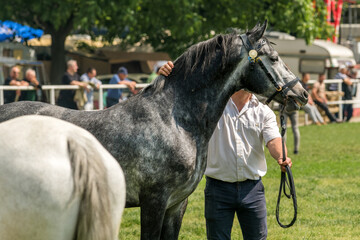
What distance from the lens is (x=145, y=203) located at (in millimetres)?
4688

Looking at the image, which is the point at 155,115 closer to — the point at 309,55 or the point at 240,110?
the point at 240,110

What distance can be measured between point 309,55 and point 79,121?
2562 centimetres

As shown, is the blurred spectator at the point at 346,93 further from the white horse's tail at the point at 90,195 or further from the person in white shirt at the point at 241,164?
the white horse's tail at the point at 90,195

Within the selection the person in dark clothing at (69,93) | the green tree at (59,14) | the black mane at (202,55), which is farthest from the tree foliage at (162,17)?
the black mane at (202,55)

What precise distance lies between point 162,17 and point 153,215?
16.5 meters

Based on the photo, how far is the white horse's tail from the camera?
259 cm

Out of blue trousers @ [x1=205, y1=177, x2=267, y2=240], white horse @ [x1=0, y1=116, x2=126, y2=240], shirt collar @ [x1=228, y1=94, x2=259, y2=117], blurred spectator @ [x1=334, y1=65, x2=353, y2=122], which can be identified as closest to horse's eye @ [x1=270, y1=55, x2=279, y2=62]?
shirt collar @ [x1=228, y1=94, x2=259, y2=117]

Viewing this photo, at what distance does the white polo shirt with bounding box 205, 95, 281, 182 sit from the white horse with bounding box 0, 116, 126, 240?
105 inches

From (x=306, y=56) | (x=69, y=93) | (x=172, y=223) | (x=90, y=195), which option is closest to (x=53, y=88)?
(x=69, y=93)

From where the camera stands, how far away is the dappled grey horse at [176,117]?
467 cm

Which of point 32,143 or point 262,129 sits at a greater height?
point 32,143

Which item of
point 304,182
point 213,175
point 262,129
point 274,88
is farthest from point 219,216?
point 304,182

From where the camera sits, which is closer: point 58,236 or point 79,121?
point 58,236

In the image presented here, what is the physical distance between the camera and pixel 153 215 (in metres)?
4.65
